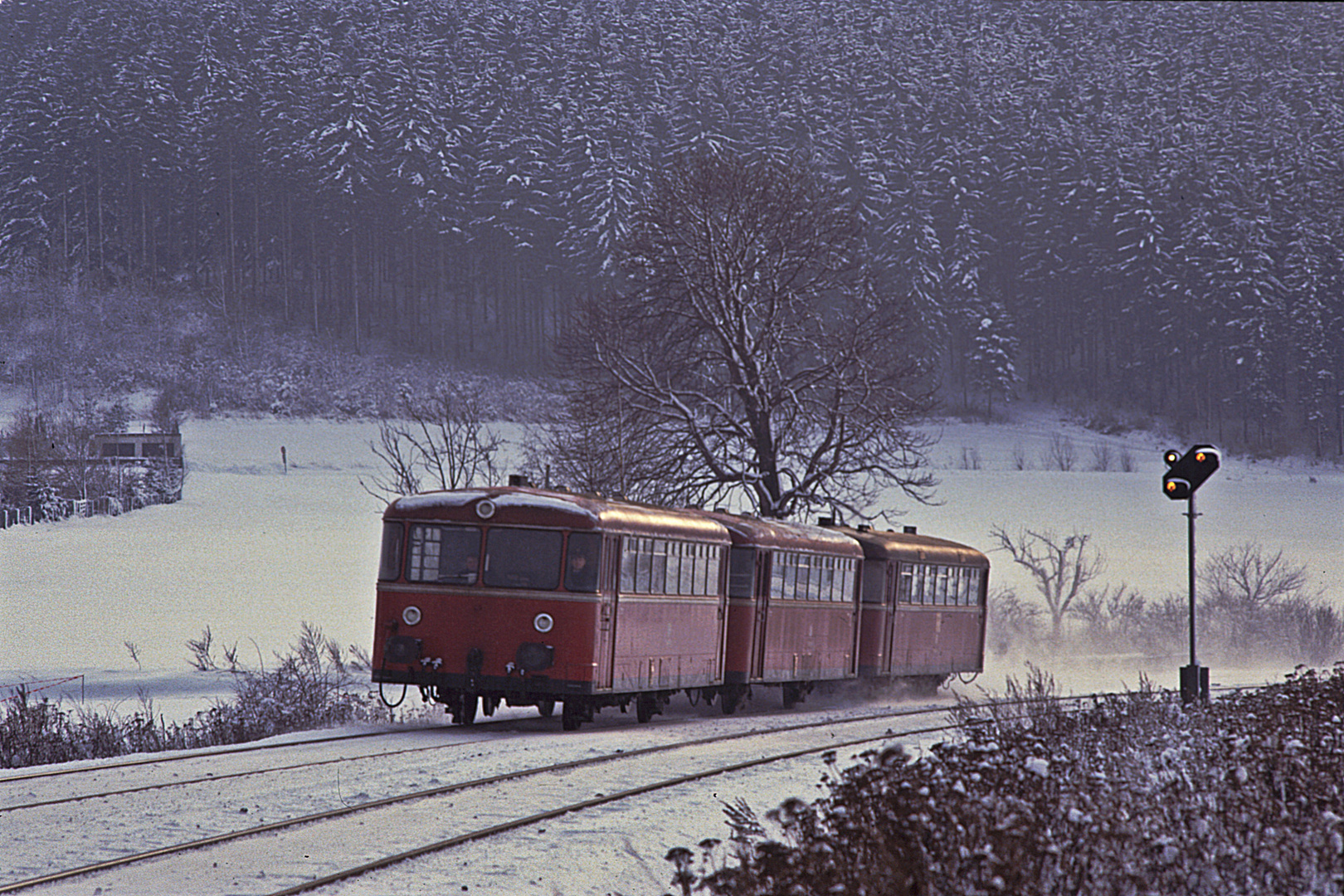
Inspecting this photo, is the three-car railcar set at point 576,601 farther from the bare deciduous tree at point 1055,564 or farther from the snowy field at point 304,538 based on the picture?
the bare deciduous tree at point 1055,564

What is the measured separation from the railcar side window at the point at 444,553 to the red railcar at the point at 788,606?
4.48 metres

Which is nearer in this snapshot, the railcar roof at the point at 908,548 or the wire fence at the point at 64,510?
the railcar roof at the point at 908,548

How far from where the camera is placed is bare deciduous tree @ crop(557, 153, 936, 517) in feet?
100

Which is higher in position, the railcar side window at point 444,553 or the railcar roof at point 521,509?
the railcar roof at point 521,509

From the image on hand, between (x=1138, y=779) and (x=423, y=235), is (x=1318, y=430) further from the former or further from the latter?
(x=1138, y=779)

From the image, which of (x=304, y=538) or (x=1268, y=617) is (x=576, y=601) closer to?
(x=1268, y=617)

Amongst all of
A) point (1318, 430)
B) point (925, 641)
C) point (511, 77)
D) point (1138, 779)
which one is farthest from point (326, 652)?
point (511, 77)

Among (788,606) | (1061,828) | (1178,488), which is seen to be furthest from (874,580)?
(1061,828)

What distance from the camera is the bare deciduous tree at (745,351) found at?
3058 cm

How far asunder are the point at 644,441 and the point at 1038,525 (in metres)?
27.1

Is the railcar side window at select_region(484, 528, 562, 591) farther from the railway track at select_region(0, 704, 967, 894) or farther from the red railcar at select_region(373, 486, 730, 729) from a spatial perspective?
the railway track at select_region(0, 704, 967, 894)

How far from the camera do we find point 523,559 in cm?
1683

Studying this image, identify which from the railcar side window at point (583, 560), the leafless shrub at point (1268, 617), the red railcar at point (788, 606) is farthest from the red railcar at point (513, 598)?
the leafless shrub at point (1268, 617)

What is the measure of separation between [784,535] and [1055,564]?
32.3 m
